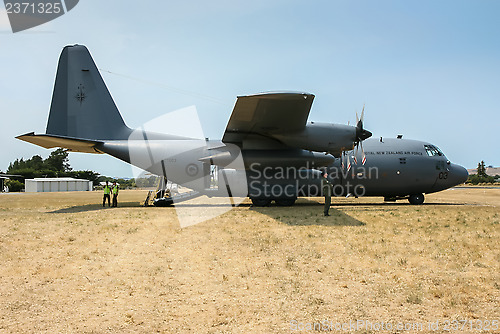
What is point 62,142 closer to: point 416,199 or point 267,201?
point 267,201

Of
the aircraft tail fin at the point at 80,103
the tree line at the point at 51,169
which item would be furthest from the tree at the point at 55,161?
the aircraft tail fin at the point at 80,103

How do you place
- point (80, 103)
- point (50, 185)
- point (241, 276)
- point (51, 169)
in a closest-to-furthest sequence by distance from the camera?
point (241, 276) < point (80, 103) < point (50, 185) < point (51, 169)

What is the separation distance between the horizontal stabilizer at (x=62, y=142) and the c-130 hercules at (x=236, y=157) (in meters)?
0.05

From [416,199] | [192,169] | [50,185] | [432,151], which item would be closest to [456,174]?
[432,151]

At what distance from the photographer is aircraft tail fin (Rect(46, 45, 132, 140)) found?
20.4 metres

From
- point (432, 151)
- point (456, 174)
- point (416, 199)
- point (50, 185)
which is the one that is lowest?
point (50, 185)

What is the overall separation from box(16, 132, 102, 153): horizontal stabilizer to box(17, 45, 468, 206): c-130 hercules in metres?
0.05

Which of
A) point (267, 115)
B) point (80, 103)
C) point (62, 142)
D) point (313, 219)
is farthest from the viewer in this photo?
point (80, 103)

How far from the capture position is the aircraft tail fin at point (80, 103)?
804 inches

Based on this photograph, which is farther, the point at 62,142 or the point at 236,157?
the point at 62,142

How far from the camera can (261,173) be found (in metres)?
18.5

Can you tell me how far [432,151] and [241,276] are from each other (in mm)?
17896

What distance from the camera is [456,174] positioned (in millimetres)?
20734

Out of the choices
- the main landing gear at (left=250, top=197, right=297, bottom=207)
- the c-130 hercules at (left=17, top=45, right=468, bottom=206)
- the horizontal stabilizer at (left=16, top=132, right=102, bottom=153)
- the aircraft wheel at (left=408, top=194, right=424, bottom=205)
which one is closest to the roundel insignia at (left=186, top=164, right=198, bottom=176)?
the c-130 hercules at (left=17, top=45, right=468, bottom=206)
